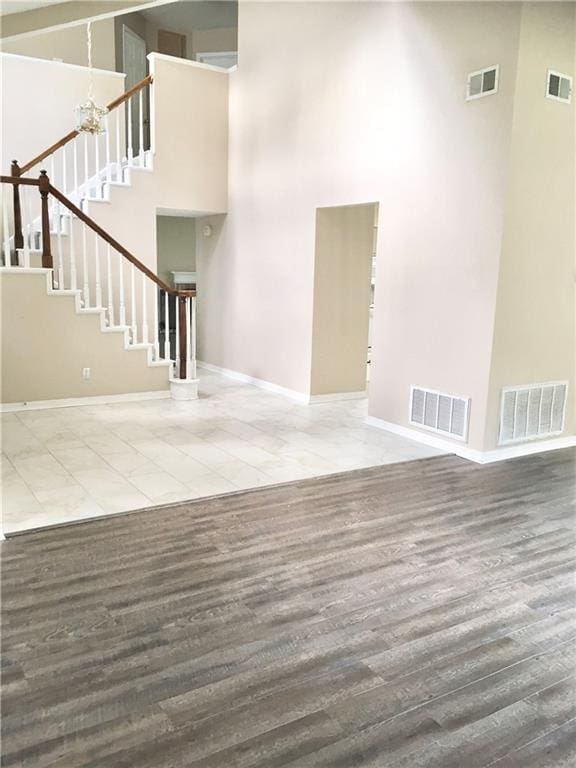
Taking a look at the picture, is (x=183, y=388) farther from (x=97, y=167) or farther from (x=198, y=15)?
(x=198, y=15)

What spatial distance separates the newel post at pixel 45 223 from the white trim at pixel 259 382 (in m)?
2.76

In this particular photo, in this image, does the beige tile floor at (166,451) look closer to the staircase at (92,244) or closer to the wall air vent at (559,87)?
the staircase at (92,244)

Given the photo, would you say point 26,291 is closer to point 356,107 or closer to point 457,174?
point 356,107

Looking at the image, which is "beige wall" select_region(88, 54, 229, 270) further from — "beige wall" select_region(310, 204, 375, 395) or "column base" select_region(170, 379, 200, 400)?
"beige wall" select_region(310, 204, 375, 395)

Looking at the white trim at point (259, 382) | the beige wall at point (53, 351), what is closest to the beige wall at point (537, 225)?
the white trim at point (259, 382)

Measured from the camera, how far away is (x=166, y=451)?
4879mm

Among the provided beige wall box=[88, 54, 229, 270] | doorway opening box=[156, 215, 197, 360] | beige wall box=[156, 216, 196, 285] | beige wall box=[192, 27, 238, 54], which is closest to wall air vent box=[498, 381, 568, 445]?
beige wall box=[88, 54, 229, 270]

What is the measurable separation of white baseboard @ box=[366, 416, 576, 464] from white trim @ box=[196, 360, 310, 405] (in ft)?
4.64

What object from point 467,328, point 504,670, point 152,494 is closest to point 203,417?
point 152,494

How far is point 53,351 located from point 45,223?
1.27 metres

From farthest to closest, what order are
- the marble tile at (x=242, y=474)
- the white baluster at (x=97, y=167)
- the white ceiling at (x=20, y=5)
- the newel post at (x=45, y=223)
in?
the white baluster at (x=97, y=167), the newel post at (x=45, y=223), the marble tile at (x=242, y=474), the white ceiling at (x=20, y=5)

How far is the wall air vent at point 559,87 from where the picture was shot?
456 cm

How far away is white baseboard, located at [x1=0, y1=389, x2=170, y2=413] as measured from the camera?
6.09 m

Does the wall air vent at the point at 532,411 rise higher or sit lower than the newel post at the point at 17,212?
lower
